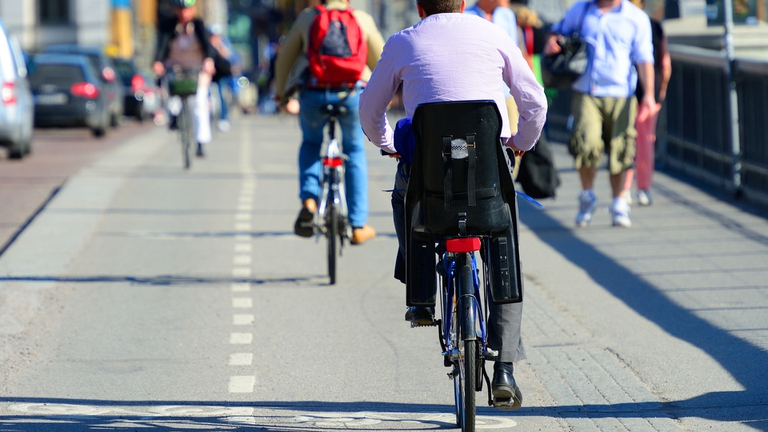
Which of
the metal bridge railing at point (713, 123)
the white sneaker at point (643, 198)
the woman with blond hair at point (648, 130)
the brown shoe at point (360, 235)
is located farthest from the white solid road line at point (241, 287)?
the metal bridge railing at point (713, 123)

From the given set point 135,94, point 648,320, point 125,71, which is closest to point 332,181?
point 648,320

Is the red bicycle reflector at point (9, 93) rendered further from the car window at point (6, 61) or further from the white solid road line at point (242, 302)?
the white solid road line at point (242, 302)

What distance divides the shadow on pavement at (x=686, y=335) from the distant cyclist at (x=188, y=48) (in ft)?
20.7

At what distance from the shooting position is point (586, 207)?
1106cm

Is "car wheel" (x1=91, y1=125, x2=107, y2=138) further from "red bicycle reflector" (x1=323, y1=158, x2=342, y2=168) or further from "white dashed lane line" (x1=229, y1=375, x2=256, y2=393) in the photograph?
"white dashed lane line" (x1=229, y1=375, x2=256, y2=393)

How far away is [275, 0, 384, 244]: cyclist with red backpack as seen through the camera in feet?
28.3

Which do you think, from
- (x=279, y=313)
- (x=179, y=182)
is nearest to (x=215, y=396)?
(x=279, y=313)

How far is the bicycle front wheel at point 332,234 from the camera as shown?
28.0ft

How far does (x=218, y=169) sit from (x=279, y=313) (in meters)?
9.55

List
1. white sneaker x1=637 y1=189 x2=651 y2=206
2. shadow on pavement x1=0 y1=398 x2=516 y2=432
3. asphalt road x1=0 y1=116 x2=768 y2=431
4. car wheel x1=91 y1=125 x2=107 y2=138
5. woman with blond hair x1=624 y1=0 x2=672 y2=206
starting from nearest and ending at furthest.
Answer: shadow on pavement x1=0 y1=398 x2=516 y2=432 < asphalt road x1=0 y1=116 x2=768 y2=431 < woman with blond hair x1=624 y1=0 x2=672 y2=206 < white sneaker x1=637 y1=189 x2=651 y2=206 < car wheel x1=91 y1=125 x2=107 y2=138

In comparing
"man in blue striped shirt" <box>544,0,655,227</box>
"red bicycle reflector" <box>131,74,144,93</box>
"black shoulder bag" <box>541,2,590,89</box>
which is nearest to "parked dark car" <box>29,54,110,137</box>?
"red bicycle reflector" <box>131,74,144,93</box>

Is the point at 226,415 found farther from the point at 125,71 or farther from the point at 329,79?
the point at 125,71

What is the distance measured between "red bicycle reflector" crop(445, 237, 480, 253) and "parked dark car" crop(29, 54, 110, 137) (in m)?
21.8

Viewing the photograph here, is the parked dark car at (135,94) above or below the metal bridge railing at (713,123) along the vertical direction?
below
